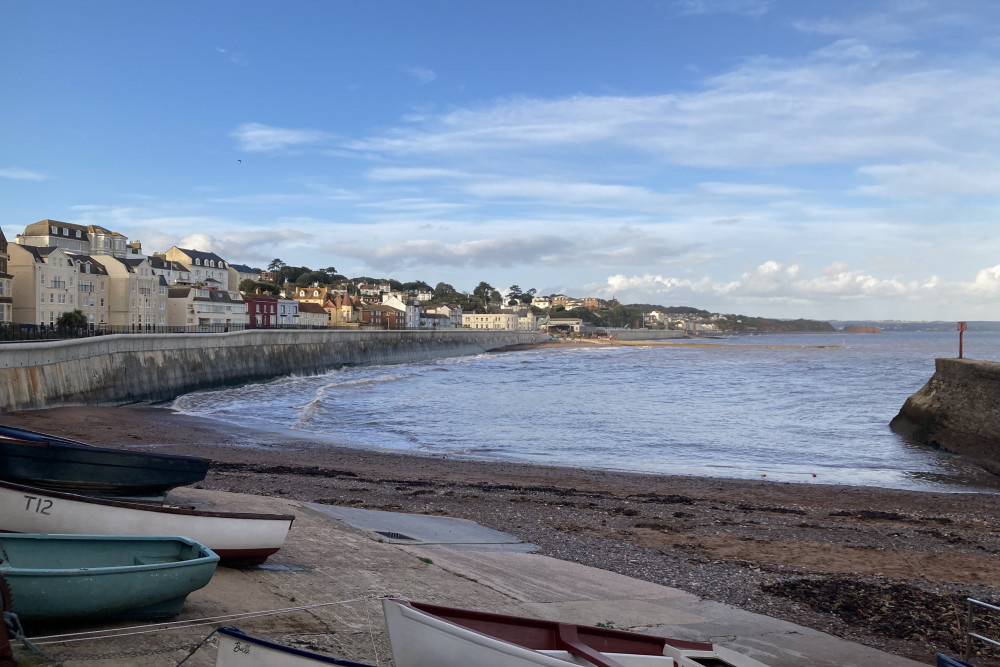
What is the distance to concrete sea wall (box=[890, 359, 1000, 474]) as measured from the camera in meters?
21.5

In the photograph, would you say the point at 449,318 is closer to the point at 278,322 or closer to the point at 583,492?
the point at 278,322

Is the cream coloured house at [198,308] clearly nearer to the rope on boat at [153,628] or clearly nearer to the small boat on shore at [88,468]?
the small boat on shore at [88,468]

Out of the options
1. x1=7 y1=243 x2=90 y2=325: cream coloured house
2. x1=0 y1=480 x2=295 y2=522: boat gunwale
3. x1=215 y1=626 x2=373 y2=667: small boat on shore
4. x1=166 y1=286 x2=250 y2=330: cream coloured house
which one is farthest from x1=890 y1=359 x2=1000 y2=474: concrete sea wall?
x1=166 y1=286 x2=250 y2=330: cream coloured house

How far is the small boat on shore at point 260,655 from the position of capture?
3.92 meters

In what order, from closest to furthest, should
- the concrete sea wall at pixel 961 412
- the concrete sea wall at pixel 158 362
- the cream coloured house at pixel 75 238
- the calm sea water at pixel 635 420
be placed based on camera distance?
the calm sea water at pixel 635 420 → the concrete sea wall at pixel 961 412 → the concrete sea wall at pixel 158 362 → the cream coloured house at pixel 75 238

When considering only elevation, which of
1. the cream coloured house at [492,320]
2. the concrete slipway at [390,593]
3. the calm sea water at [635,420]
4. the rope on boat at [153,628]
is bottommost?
the calm sea water at [635,420]

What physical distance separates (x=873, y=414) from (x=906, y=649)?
1142 inches

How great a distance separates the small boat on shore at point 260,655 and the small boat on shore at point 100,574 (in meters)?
1.62

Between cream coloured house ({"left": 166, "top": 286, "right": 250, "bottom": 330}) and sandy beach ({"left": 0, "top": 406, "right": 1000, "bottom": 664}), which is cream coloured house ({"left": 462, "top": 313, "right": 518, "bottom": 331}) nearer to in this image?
cream coloured house ({"left": 166, "top": 286, "right": 250, "bottom": 330})

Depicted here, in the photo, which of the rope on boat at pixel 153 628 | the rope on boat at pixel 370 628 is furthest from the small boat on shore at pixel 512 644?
the rope on boat at pixel 153 628

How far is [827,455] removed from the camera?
75.6 ft

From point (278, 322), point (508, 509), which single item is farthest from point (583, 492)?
point (278, 322)

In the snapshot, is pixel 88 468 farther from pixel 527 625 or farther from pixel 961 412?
pixel 961 412

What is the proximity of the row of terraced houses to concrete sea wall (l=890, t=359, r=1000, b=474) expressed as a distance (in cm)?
4402
